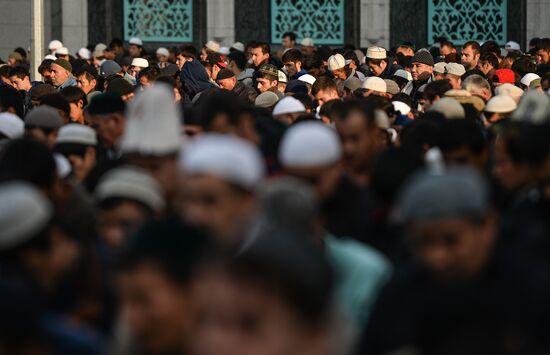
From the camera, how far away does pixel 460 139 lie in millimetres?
8352

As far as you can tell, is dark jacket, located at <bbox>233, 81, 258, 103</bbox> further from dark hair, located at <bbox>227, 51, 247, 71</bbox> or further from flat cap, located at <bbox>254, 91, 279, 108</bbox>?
dark hair, located at <bbox>227, 51, 247, 71</bbox>

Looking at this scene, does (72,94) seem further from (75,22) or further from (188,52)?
(75,22)

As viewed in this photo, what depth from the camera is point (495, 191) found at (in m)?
7.64

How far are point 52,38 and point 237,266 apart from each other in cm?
2776

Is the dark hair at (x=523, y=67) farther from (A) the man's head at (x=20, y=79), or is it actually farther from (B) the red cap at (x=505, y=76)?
(A) the man's head at (x=20, y=79)

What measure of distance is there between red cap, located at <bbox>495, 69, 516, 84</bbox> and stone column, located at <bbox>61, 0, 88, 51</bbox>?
525 inches

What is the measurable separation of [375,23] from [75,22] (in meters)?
6.00

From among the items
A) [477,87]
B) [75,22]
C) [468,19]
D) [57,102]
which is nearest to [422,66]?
[477,87]

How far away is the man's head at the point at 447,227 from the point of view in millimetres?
5078

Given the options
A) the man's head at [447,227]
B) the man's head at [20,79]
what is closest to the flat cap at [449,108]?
the man's head at [447,227]

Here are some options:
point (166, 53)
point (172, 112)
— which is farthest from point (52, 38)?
point (172, 112)

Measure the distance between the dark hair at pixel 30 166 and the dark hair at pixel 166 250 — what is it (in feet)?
8.04

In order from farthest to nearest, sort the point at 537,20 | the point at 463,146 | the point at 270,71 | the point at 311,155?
the point at 537,20 → the point at 270,71 → the point at 463,146 → the point at 311,155

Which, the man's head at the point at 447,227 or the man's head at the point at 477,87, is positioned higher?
the man's head at the point at 447,227
